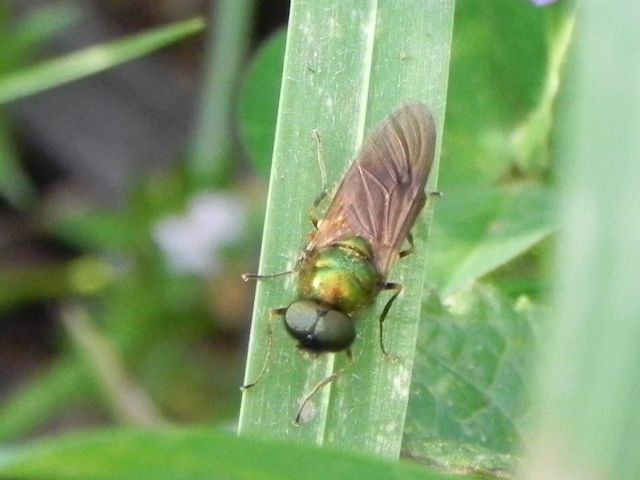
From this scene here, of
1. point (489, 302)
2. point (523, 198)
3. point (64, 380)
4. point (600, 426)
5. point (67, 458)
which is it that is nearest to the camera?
point (600, 426)

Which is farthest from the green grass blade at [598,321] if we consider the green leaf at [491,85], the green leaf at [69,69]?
the green leaf at [69,69]

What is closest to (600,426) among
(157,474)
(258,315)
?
(157,474)

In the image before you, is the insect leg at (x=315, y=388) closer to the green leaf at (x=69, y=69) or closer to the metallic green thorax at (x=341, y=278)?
the metallic green thorax at (x=341, y=278)

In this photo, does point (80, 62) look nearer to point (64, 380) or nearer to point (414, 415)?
point (64, 380)

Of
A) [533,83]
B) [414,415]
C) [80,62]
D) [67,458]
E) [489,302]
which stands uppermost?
[80,62]

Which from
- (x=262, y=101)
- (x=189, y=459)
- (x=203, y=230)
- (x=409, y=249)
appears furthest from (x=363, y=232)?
(x=203, y=230)

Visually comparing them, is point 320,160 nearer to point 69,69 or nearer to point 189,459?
point 189,459

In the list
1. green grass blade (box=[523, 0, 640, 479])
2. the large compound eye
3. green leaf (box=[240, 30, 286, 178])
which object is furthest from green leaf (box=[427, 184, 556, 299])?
green grass blade (box=[523, 0, 640, 479])
